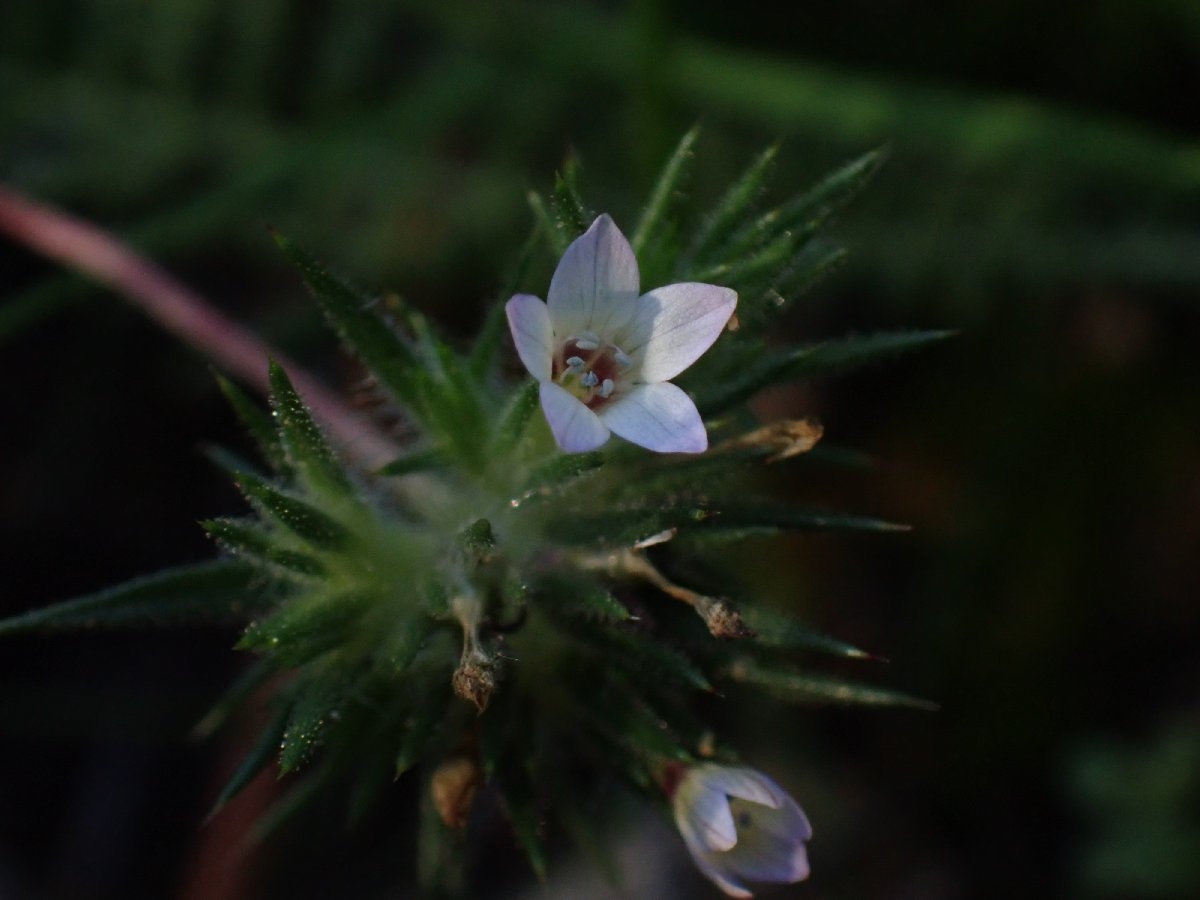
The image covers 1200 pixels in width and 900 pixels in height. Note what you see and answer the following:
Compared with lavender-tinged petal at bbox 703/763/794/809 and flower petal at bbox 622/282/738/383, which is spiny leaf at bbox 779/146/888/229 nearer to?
flower petal at bbox 622/282/738/383

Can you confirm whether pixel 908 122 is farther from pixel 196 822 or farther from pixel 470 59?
pixel 196 822

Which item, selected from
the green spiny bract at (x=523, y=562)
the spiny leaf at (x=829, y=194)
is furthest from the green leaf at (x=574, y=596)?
the spiny leaf at (x=829, y=194)

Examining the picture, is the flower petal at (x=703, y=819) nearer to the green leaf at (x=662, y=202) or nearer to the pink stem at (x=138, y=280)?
the green leaf at (x=662, y=202)

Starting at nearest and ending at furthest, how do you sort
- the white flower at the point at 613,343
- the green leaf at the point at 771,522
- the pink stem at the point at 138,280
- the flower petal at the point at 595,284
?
the white flower at the point at 613,343, the flower petal at the point at 595,284, the green leaf at the point at 771,522, the pink stem at the point at 138,280

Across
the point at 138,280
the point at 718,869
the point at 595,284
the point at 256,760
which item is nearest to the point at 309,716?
the point at 256,760

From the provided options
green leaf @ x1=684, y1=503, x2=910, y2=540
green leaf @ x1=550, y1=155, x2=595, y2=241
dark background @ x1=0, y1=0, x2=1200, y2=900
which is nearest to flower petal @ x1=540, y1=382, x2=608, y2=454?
green leaf @ x1=550, y1=155, x2=595, y2=241

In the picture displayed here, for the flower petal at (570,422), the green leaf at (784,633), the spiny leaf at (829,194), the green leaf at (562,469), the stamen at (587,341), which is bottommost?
the green leaf at (784,633)
